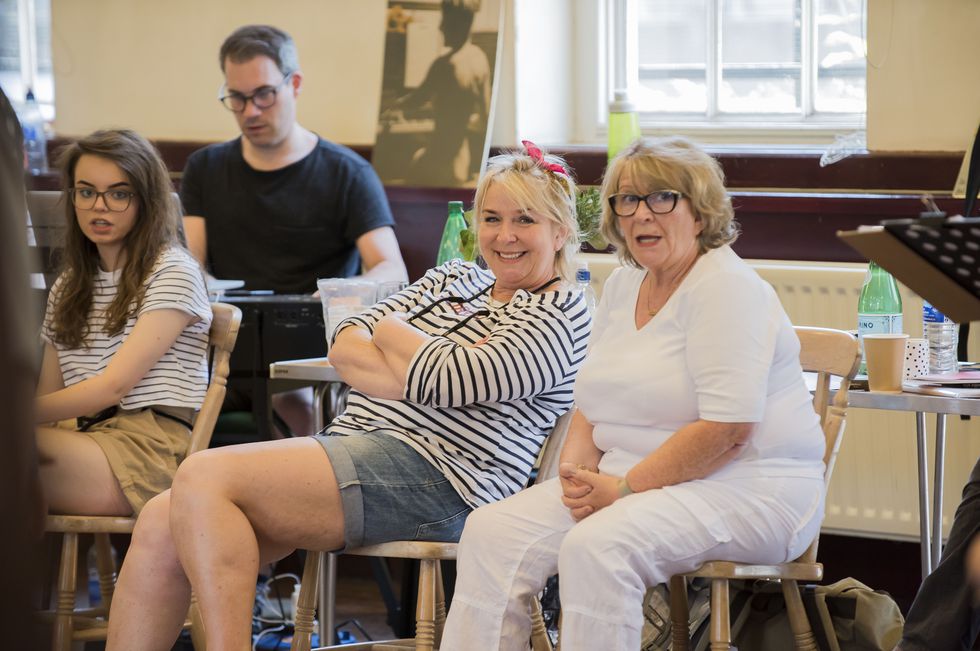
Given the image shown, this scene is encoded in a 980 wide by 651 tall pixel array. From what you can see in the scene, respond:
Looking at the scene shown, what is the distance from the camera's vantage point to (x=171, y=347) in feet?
8.70

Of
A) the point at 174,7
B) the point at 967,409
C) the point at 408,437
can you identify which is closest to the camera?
the point at 967,409

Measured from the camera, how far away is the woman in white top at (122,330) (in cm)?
254

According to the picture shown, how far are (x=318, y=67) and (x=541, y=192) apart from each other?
1.93 m

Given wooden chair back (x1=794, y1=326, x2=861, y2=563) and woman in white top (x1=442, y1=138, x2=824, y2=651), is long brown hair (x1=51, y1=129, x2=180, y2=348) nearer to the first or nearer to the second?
woman in white top (x1=442, y1=138, x2=824, y2=651)

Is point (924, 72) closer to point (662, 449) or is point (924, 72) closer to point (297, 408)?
point (662, 449)

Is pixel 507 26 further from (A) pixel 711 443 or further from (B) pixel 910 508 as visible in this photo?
(A) pixel 711 443

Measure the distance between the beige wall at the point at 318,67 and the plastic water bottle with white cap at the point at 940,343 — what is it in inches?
32.9

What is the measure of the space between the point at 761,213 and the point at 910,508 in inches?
32.6

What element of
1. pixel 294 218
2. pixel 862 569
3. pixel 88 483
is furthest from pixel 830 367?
pixel 294 218

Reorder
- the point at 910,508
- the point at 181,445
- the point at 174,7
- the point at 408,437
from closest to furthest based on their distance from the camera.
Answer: the point at 408,437
the point at 181,445
the point at 910,508
the point at 174,7

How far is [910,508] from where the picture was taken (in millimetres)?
3146

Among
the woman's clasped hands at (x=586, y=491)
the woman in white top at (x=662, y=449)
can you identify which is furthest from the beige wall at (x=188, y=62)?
the woman's clasped hands at (x=586, y=491)

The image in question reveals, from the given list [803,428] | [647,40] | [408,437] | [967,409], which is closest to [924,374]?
[967,409]

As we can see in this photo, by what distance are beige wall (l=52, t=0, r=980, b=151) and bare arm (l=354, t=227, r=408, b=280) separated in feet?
1.55
